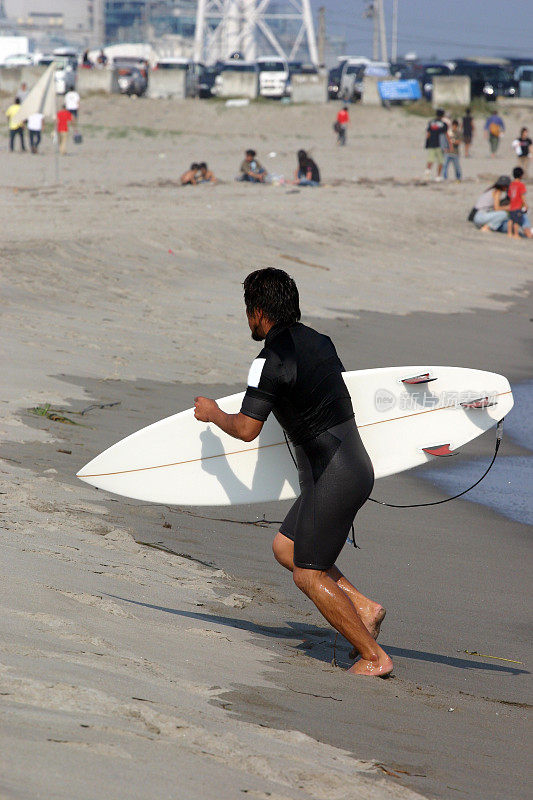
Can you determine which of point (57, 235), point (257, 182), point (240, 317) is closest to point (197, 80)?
point (257, 182)

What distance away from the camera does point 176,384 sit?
818 centimetres

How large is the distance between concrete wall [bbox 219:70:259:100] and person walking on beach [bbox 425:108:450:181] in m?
20.1

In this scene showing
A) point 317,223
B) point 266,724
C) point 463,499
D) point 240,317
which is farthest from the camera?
point 317,223

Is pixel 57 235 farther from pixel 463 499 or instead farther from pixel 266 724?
pixel 266 724

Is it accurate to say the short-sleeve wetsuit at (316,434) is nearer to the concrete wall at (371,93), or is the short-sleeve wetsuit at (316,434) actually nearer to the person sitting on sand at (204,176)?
the person sitting on sand at (204,176)

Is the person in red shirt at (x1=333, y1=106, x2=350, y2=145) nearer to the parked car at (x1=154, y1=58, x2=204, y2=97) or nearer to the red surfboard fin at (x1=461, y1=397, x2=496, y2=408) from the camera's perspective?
the parked car at (x1=154, y1=58, x2=204, y2=97)

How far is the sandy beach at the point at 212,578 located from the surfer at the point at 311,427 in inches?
11.0

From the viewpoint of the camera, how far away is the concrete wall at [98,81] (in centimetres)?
4155

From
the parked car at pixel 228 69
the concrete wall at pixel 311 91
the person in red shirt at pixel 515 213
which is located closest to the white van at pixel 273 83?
the parked car at pixel 228 69

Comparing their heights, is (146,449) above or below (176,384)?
above

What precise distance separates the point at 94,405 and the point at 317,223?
9.56 meters

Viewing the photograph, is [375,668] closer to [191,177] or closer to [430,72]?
[191,177]

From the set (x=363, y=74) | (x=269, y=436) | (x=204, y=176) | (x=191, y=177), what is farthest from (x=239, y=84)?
(x=269, y=436)

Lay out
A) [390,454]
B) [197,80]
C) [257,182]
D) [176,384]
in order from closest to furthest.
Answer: [390,454]
[176,384]
[257,182]
[197,80]
